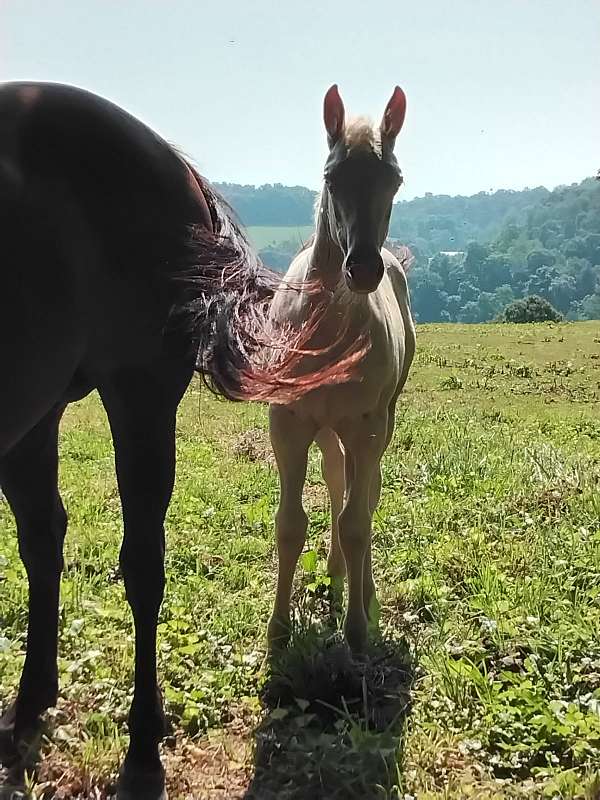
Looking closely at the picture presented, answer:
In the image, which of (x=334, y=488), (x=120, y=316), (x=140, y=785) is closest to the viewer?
(x=120, y=316)

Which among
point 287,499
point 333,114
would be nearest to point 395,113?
point 333,114

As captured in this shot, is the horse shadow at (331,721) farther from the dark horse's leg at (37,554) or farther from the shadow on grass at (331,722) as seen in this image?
the dark horse's leg at (37,554)

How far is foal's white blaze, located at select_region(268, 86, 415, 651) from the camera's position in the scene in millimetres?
2514

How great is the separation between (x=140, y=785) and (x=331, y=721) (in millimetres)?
737

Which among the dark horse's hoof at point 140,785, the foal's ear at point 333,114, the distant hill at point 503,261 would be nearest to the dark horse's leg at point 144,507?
the dark horse's hoof at point 140,785

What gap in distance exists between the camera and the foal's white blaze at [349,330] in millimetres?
2514

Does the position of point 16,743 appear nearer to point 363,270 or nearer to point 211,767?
point 211,767

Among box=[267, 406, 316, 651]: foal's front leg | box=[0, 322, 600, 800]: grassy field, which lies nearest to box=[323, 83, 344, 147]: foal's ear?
box=[267, 406, 316, 651]: foal's front leg

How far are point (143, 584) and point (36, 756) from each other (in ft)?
2.21

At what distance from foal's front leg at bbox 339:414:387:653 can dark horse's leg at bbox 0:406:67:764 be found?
1.14 meters

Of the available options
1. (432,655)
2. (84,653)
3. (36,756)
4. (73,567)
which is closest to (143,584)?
(36,756)

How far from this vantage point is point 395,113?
8.89ft

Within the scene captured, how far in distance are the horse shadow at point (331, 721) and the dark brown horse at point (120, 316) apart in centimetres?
39

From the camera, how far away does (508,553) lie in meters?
3.80
